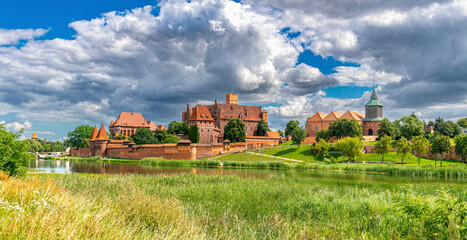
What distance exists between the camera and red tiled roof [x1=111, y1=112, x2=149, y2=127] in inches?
3570

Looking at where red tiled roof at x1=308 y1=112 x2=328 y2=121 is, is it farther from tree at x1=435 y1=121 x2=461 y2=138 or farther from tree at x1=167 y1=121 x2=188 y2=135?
tree at x1=167 y1=121 x2=188 y2=135

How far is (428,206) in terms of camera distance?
294 inches

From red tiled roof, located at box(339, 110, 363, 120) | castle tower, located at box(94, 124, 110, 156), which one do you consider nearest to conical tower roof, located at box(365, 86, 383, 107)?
red tiled roof, located at box(339, 110, 363, 120)

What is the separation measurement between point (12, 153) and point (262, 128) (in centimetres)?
7099

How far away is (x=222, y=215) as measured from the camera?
944 centimetres

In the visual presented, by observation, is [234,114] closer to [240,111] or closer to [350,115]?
[240,111]

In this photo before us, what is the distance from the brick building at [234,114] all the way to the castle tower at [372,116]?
80.5 ft

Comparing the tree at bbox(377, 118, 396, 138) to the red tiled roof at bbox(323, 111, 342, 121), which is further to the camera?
the red tiled roof at bbox(323, 111, 342, 121)

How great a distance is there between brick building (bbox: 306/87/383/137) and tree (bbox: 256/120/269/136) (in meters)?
10.3

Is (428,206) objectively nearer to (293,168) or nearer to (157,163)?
(293,168)

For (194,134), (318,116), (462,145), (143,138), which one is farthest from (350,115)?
(143,138)

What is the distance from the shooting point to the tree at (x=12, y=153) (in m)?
17.8

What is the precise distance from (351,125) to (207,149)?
25831 mm

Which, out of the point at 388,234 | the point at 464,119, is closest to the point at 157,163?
the point at 388,234
